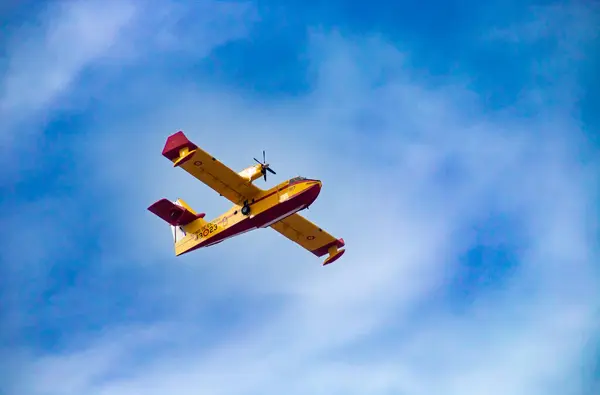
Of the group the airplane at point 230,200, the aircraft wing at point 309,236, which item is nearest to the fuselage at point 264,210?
the airplane at point 230,200

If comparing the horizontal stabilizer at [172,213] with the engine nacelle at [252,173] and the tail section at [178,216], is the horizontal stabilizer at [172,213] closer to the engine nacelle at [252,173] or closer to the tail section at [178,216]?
the tail section at [178,216]

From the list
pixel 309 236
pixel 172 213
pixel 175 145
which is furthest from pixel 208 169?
pixel 309 236

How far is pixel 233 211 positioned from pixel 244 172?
11.3ft

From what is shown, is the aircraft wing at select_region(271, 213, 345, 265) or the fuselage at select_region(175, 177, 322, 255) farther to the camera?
the aircraft wing at select_region(271, 213, 345, 265)

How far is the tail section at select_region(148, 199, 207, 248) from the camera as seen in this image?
59750mm

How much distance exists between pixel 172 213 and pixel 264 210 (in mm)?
8539

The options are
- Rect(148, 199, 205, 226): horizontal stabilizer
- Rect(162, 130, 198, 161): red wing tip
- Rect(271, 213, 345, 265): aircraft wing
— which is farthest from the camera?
Rect(271, 213, 345, 265): aircraft wing

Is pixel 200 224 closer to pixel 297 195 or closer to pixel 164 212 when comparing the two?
pixel 164 212

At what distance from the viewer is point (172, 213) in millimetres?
60344

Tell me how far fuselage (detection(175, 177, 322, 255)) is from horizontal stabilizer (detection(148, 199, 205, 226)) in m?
1.46

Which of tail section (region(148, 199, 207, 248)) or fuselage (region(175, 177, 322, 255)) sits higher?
tail section (region(148, 199, 207, 248))

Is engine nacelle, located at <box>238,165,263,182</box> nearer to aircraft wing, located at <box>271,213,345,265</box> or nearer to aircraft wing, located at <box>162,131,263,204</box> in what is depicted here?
aircraft wing, located at <box>162,131,263,204</box>

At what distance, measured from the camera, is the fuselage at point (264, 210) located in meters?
54.3

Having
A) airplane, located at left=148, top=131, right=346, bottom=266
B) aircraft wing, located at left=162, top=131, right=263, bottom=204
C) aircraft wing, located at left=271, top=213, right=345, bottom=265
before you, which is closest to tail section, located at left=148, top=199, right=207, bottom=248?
airplane, located at left=148, top=131, right=346, bottom=266
